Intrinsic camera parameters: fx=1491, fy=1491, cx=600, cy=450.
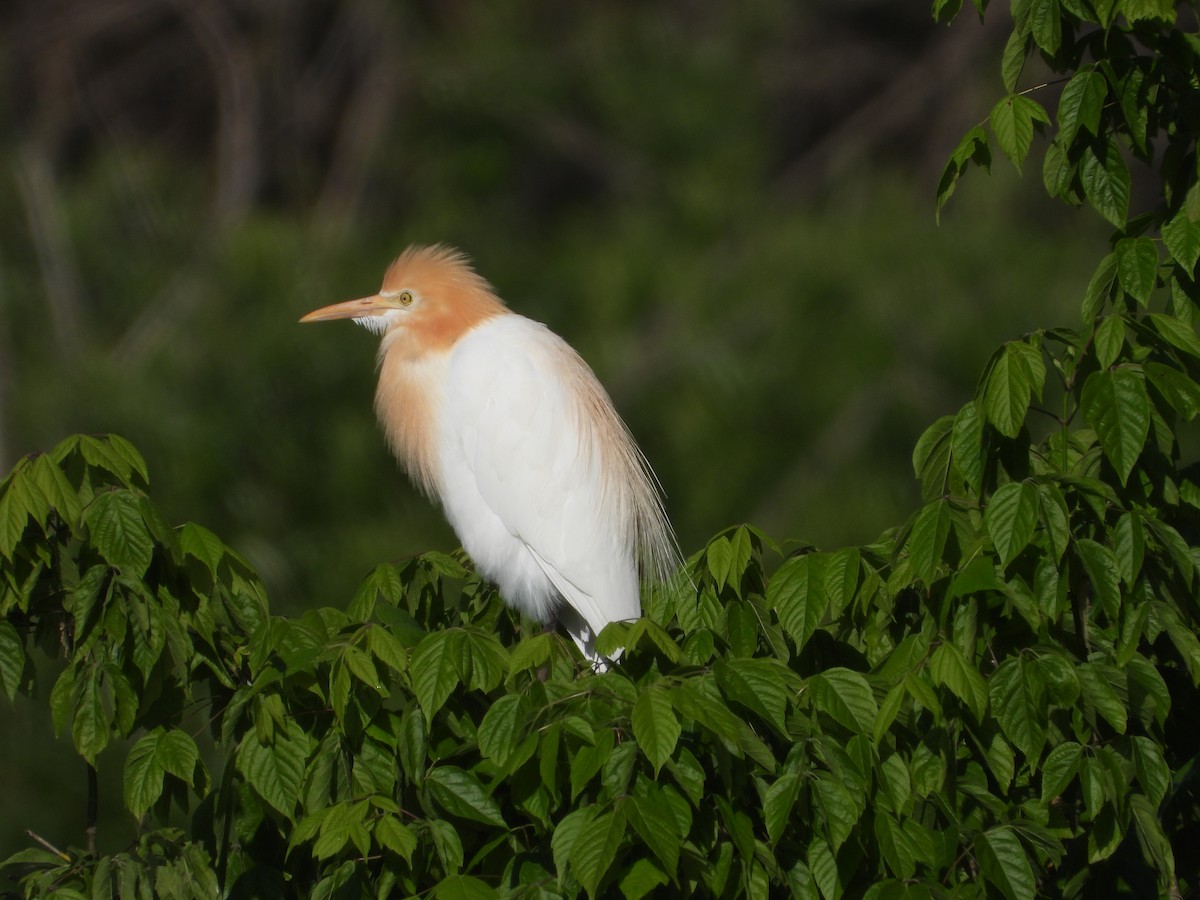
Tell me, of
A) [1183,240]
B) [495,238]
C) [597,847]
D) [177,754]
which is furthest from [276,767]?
[495,238]

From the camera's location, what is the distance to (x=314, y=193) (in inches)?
269

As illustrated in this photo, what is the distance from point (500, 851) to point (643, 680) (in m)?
0.21

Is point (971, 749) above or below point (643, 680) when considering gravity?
below

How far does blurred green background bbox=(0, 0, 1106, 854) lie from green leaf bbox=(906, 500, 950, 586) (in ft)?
9.51

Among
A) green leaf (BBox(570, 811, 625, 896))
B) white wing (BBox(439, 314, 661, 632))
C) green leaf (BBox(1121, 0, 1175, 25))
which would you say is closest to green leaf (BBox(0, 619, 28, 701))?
green leaf (BBox(570, 811, 625, 896))

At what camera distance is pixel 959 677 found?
1.20 meters

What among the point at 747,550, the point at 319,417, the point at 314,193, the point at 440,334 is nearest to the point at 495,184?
the point at 314,193

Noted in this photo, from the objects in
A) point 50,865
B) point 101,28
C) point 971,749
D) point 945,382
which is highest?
point 101,28

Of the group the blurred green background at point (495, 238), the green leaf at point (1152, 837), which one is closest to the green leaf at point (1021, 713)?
the green leaf at point (1152, 837)

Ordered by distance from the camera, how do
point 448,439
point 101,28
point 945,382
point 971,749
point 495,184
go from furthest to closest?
point 101,28 < point 495,184 < point 945,382 < point 448,439 < point 971,749

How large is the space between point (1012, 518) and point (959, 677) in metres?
0.13

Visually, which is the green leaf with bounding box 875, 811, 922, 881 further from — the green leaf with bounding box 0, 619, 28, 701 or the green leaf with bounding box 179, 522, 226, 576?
the green leaf with bounding box 0, 619, 28, 701

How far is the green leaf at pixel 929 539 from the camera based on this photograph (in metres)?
1.24

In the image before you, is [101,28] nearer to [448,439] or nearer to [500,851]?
[448,439]
